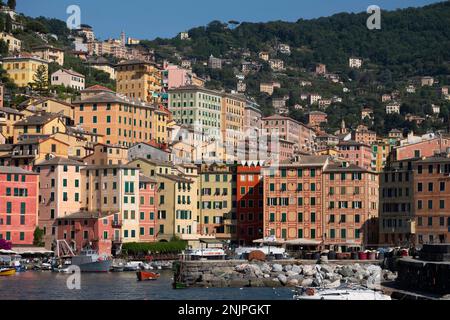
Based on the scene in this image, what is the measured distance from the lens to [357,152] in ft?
615

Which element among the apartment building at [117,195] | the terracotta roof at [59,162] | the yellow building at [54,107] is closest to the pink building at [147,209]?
the apartment building at [117,195]

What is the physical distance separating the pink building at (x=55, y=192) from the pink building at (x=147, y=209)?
20.2 feet

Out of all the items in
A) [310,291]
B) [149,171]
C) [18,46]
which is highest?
[18,46]

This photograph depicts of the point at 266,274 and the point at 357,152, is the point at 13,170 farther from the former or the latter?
the point at 357,152

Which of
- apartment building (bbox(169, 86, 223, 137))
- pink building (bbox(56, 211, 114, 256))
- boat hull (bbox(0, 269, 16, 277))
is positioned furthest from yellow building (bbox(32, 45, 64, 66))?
boat hull (bbox(0, 269, 16, 277))

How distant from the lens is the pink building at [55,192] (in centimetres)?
9570

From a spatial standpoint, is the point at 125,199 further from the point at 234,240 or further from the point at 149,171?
the point at 234,240

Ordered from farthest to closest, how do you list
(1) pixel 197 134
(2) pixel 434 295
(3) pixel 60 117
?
(1) pixel 197 134
(3) pixel 60 117
(2) pixel 434 295

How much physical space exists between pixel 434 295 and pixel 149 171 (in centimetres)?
6535

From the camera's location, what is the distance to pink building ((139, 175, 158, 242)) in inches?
3890

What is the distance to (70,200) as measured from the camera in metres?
97.1
